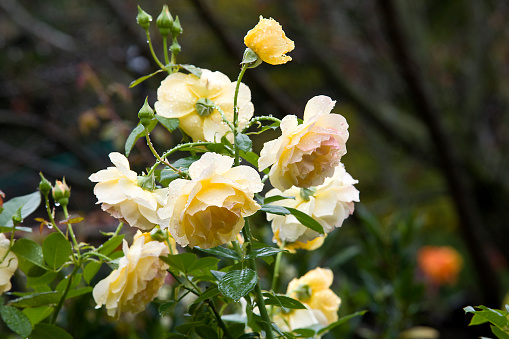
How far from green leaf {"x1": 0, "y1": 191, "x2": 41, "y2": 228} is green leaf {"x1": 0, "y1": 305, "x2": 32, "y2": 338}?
0.28 feet

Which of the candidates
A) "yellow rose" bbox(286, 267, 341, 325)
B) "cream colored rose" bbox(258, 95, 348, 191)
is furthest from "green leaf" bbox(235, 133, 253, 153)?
"yellow rose" bbox(286, 267, 341, 325)

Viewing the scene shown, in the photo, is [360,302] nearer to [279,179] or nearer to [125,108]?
→ [279,179]

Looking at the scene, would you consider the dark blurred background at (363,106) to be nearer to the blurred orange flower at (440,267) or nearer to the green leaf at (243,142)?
the blurred orange flower at (440,267)

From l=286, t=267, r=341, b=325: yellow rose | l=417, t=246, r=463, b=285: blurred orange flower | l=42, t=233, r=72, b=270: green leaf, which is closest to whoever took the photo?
l=42, t=233, r=72, b=270: green leaf

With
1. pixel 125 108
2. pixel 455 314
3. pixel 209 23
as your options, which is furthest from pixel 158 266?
pixel 125 108

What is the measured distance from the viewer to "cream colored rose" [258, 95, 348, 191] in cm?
40

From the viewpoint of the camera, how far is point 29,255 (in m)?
0.48

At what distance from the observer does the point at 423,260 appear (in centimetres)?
245

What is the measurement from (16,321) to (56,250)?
2.7 inches

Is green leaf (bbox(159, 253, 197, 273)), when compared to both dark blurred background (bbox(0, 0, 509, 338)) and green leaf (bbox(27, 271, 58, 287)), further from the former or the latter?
dark blurred background (bbox(0, 0, 509, 338))

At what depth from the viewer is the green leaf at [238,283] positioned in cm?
39

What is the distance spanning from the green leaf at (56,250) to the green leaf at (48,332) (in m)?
0.05

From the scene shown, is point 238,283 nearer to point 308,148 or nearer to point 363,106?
point 308,148

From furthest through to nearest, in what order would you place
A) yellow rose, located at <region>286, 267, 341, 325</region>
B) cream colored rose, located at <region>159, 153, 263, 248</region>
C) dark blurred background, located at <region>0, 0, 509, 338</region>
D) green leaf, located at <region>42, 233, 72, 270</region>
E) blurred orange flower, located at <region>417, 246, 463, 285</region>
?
1. blurred orange flower, located at <region>417, 246, 463, 285</region>
2. dark blurred background, located at <region>0, 0, 509, 338</region>
3. yellow rose, located at <region>286, 267, 341, 325</region>
4. green leaf, located at <region>42, 233, 72, 270</region>
5. cream colored rose, located at <region>159, 153, 263, 248</region>
